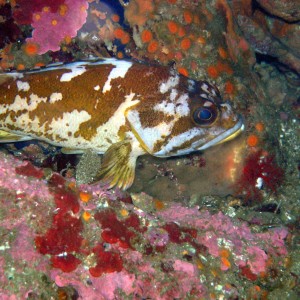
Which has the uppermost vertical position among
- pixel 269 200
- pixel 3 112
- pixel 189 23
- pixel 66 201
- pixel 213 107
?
pixel 189 23

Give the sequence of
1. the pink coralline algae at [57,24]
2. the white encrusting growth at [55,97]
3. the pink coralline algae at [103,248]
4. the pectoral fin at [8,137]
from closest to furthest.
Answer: the pink coralline algae at [103,248] < the white encrusting growth at [55,97] < the pectoral fin at [8,137] < the pink coralline algae at [57,24]

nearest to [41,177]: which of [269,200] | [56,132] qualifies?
[56,132]

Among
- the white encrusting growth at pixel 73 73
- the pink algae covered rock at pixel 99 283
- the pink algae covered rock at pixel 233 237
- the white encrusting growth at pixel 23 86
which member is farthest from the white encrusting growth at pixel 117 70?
the pink algae covered rock at pixel 99 283

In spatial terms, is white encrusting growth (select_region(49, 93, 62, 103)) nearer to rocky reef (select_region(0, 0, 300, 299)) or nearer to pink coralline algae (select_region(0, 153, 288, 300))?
rocky reef (select_region(0, 0, 300, 299))

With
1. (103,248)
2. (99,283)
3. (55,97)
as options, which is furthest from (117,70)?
(99,283)

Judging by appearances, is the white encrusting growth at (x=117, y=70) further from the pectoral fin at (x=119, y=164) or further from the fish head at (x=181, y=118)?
the pectoral fin at (x=119, y=164)

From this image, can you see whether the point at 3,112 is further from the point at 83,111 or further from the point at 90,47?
the point at 90,47

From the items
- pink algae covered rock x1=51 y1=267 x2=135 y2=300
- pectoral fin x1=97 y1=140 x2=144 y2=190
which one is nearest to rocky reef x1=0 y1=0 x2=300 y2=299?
pink algae covered rock x1=51 y1=267 x2=135 y2=300
